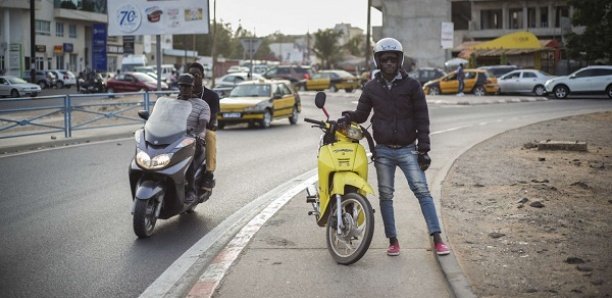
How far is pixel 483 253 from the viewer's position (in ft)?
20.5

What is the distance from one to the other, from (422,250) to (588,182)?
15.1 ft

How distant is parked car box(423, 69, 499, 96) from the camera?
40.6 meters

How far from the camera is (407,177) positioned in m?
6.30

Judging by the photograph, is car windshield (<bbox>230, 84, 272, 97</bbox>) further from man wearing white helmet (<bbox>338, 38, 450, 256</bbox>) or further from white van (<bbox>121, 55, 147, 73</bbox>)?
white van (<bbox>121, 55, 147, 73</bbox>)

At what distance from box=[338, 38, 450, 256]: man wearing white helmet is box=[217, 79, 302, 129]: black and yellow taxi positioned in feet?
50.0

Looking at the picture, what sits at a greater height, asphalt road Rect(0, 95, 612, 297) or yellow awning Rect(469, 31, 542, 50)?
yellow awning Rect(469, 31, 542, 50)

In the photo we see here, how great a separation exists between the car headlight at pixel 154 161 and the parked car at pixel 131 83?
39.9m

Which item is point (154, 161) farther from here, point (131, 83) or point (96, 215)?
point (131, 83)

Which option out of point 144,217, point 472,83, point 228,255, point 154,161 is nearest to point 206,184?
point 154,161

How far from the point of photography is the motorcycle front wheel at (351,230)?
5.85 meters

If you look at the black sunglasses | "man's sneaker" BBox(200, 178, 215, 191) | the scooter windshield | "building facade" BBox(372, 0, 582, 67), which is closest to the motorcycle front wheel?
the black sunglasses

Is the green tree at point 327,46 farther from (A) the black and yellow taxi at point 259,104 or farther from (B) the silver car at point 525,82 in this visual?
(A) the black and yellow taxi at point 259,104

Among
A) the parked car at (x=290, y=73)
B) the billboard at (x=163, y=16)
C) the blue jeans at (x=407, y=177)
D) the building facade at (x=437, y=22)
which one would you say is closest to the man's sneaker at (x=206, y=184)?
the blue jeans at (x=407, y=177)

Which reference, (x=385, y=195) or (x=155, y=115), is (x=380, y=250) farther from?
(x=155, y=115)
